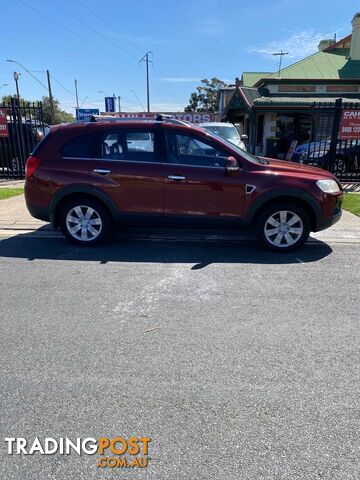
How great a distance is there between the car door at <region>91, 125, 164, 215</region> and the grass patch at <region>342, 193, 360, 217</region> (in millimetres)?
4598

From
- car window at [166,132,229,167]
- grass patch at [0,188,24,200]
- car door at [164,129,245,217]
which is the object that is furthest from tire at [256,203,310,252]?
grass patch at [0,188,24,200]

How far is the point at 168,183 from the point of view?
560 cm

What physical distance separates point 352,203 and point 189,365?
7.16 m

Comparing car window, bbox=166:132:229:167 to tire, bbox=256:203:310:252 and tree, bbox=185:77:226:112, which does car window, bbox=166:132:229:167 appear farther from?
tree, bbox=185:77:226:112

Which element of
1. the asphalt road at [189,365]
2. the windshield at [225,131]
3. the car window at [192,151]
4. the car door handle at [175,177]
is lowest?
the asphalt road at [189,365]

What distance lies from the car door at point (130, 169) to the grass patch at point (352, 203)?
4598 millimetres

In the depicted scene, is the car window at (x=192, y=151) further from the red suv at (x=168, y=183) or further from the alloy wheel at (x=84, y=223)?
the alloy wheel at (x=84, y=223)

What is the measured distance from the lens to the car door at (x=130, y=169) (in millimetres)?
5633

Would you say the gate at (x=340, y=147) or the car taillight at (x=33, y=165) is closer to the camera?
the car taillight at (x=33, y=165)

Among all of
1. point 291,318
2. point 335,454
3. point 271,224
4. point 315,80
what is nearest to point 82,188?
point 271,224

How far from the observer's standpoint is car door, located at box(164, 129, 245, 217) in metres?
5.52

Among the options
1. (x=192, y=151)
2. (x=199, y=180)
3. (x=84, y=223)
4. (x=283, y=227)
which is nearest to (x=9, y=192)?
(x=84, y=223)

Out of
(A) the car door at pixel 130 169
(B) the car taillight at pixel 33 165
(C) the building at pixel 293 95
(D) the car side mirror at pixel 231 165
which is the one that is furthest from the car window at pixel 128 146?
(C) the building at pixel 293 95

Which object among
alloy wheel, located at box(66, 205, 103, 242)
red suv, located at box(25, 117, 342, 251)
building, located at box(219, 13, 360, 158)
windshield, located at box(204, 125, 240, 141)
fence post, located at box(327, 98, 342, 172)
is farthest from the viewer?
building, located at box(219, 13, 360, 158)
